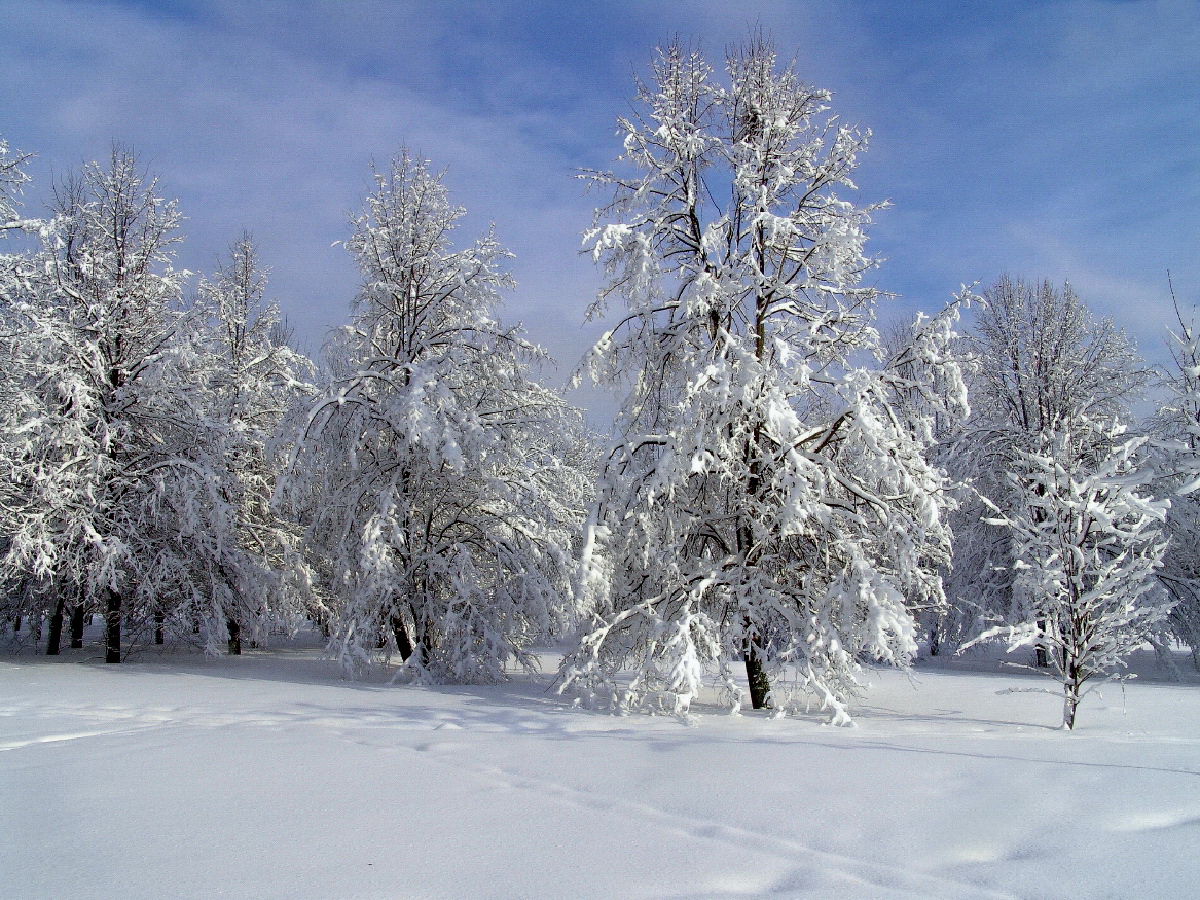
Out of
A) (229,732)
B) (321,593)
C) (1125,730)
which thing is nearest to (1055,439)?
(1125,730)

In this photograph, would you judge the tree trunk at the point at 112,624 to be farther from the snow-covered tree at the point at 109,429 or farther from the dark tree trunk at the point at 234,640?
the dark tree trunk at the point at 234,640

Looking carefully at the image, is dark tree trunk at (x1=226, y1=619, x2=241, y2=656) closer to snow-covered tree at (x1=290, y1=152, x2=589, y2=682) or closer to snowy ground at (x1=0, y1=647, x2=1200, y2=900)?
snow-covered tree at (x1=290, y1=152, x2=589, y2=682)

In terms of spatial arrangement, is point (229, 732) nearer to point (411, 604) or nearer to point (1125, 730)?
point (411, 604)

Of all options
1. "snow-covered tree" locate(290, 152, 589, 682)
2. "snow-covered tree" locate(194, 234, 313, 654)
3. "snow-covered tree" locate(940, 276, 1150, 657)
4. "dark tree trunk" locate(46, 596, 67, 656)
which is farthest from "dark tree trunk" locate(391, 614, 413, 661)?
"snow-covered tree" locate(940, 276, 1150, 657)

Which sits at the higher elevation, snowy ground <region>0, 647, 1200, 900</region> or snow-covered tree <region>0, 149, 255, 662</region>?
snow-covered tree <region>0, 149, 255, 662</region>

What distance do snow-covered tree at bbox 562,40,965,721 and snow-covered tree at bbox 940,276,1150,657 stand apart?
995 centimetres

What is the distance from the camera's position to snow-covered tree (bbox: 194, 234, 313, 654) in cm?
1563

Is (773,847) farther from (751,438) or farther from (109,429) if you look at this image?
(109,429)

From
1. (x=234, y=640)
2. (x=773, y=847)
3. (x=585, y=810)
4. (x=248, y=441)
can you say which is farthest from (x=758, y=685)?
(x=234, y=640)

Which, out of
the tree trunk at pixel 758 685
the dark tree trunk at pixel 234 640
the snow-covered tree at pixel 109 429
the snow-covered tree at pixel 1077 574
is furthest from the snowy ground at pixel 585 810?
the dark tree trunk at pixel 234 640

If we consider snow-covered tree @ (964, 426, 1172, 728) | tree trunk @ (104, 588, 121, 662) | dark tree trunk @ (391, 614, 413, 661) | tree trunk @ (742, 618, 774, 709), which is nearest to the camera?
snow-covered tree @ (964, 426, 1172, 728)

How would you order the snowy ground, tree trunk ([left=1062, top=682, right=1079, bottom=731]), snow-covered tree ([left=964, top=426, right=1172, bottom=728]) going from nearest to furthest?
the snowy ground → snow-covered tree ([left=964, top=426, right=1172, bottom=728]) → tree trunk ([left=1062, top=682, right=1079, bottom=731])

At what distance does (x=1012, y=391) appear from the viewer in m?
19.5

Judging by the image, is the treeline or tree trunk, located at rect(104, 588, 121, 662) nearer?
the treeline
